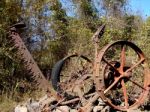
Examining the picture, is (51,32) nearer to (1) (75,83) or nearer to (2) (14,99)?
(2) (14,99)

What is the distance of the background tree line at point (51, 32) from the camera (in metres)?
12.2

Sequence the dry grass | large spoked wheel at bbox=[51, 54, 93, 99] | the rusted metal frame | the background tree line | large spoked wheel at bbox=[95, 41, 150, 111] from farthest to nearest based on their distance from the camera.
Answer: the background tree line
the dry grass
large spoked wheel at bbox=[51, 54, 93, 99]
the rusted metal frame
large spoked wheel at bbox=[95, 41, 150, 111]

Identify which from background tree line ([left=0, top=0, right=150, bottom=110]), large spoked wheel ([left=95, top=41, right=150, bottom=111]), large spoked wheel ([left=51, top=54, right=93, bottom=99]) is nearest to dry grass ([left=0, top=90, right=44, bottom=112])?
background tree line ([left=0, top=0, right=150, bottom=110])

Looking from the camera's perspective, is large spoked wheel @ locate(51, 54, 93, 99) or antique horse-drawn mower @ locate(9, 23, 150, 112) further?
large spoked wheel @ locate(51, 54, 93, 99)

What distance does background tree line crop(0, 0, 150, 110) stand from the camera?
1216 cm

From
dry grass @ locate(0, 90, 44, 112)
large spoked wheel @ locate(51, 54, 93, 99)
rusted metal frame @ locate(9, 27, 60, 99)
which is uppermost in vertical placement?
rusted metal frame @ locate(9, 27, 60, 99)

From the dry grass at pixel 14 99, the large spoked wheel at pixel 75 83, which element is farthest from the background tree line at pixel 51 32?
the large spoked wheel at pixel 75 83

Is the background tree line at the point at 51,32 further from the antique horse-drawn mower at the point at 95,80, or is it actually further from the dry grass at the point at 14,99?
the antique horse-drawn mower at the point at 95,80

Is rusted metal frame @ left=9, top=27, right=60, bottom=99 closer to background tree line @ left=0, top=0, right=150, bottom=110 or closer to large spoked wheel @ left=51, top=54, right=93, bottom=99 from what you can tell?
large spoked wheel @ left=51, top=54, right=93, bottom=99

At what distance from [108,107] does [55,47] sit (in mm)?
7164

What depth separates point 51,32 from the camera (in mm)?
15188

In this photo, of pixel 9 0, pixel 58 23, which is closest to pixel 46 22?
pixel 58 23

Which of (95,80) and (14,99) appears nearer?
(95,80)

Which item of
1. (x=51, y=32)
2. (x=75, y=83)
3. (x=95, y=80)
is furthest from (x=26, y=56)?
(x=51, y=32)
